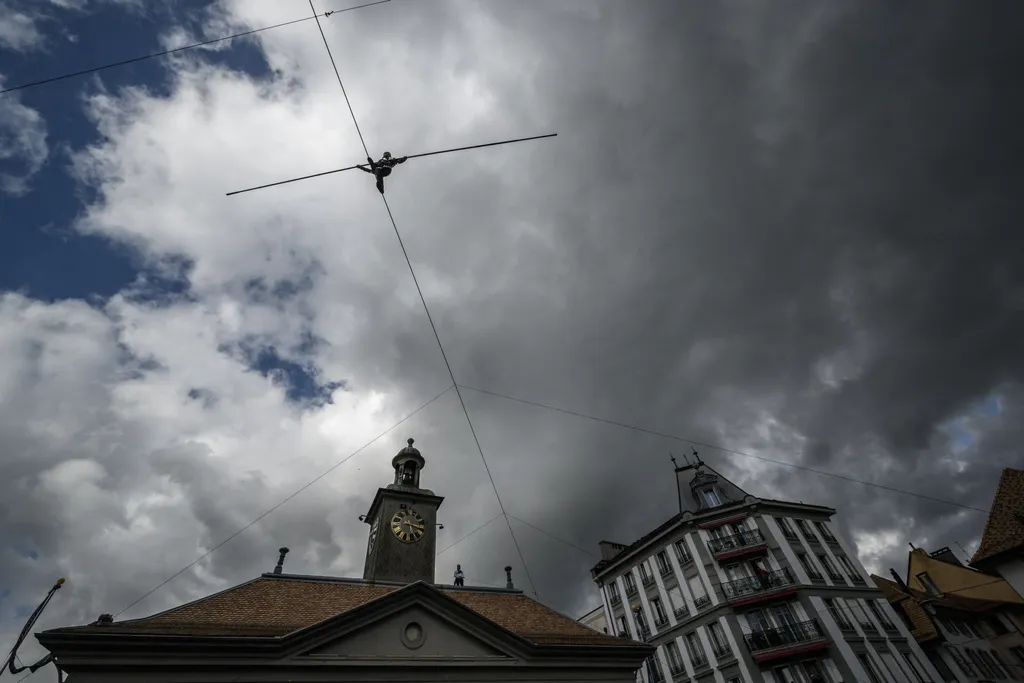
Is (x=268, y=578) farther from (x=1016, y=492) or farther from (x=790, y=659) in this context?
(x=1016, y=492)

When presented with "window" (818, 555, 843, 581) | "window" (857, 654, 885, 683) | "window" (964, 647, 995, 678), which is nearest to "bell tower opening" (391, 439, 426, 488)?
"window" (857, 654, 885, 683)

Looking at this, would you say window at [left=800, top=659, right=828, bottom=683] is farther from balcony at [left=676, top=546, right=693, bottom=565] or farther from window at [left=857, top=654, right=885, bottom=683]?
balcony at [left=676, top=546, right=693, bottom=565]

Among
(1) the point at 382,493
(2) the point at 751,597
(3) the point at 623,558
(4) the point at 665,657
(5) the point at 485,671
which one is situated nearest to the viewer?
(5) the point at 485,671

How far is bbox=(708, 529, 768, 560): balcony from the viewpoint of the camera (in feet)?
119

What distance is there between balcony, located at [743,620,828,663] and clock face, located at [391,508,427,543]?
76.4 feet

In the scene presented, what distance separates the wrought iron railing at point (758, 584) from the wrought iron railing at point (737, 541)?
7.39 ft

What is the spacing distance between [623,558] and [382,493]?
26835mm

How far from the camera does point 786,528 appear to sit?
38.6 m

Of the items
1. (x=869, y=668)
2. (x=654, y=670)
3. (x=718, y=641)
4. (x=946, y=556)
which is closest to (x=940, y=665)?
(x=869, y=668)

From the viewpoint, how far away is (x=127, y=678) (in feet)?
50.3

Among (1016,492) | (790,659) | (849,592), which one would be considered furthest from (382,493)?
(1016,492)

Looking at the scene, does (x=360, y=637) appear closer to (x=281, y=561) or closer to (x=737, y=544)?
(x=281, y=561)

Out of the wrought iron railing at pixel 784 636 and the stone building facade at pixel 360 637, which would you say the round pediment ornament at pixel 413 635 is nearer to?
the stone building facade at pixel 360 637

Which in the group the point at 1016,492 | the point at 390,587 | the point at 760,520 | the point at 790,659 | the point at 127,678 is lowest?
the point at 127,678
